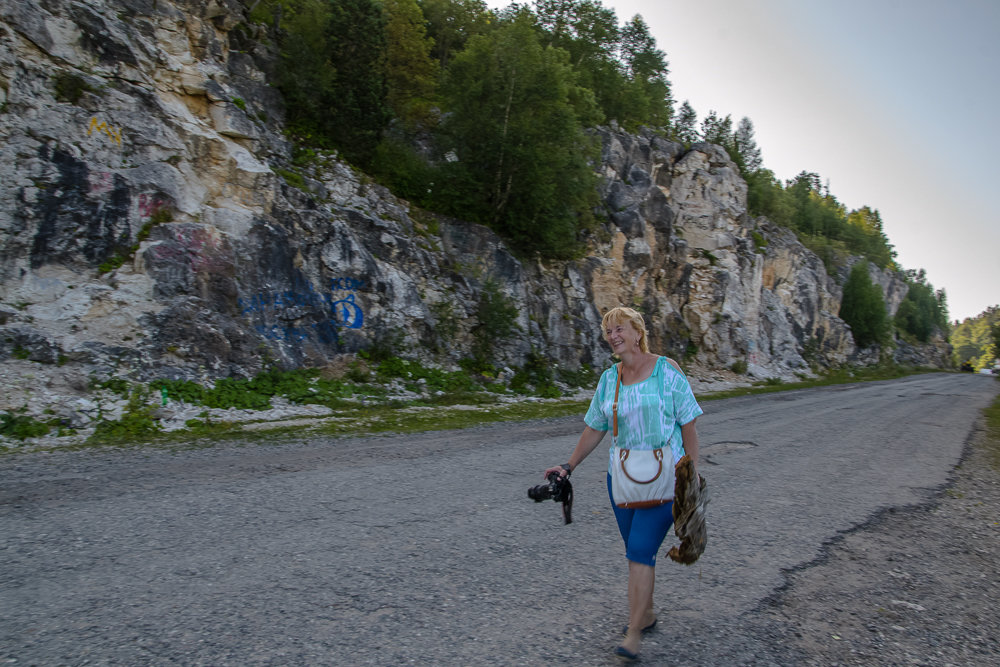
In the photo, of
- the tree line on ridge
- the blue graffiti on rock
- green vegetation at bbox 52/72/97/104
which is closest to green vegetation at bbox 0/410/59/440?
the blue graffiti on rock

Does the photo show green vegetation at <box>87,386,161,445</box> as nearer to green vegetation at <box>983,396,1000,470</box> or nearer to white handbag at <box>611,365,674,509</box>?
white handbag at <box>611,365,674,509</box>

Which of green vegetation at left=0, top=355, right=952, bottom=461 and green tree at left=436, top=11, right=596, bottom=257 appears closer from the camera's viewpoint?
green vegetation at left=0, top=355, right=952, bottom=461

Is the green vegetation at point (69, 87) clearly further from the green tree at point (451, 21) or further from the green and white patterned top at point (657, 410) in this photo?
the green tree at point (451, 21)

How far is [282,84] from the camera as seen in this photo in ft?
64.2

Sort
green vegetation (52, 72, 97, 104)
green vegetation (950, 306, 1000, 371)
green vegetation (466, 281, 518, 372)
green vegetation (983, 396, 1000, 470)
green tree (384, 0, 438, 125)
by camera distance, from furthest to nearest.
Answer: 1. green vegetation (950, 306, 1000, 371)
2. green tree (384, 0, 438, 125)
3. green vegetation (466, 281, 518, 372)
4. green vegetation (52, 72, 97, 104)
5. green vegetation (983, 396, 1000, 470)

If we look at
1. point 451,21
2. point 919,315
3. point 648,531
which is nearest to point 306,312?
point 648,531

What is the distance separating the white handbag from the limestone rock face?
10.9 m

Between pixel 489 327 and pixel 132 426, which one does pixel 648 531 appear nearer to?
pixel 132 426

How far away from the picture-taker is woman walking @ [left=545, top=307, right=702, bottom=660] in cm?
319

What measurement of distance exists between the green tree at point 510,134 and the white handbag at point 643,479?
A: 19.3 metres

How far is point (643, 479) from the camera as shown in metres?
3.19

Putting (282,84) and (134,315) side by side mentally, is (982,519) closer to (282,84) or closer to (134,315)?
(134,315)

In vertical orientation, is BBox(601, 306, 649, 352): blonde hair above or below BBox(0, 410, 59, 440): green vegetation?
above

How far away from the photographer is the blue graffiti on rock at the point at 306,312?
1416 centimetres
